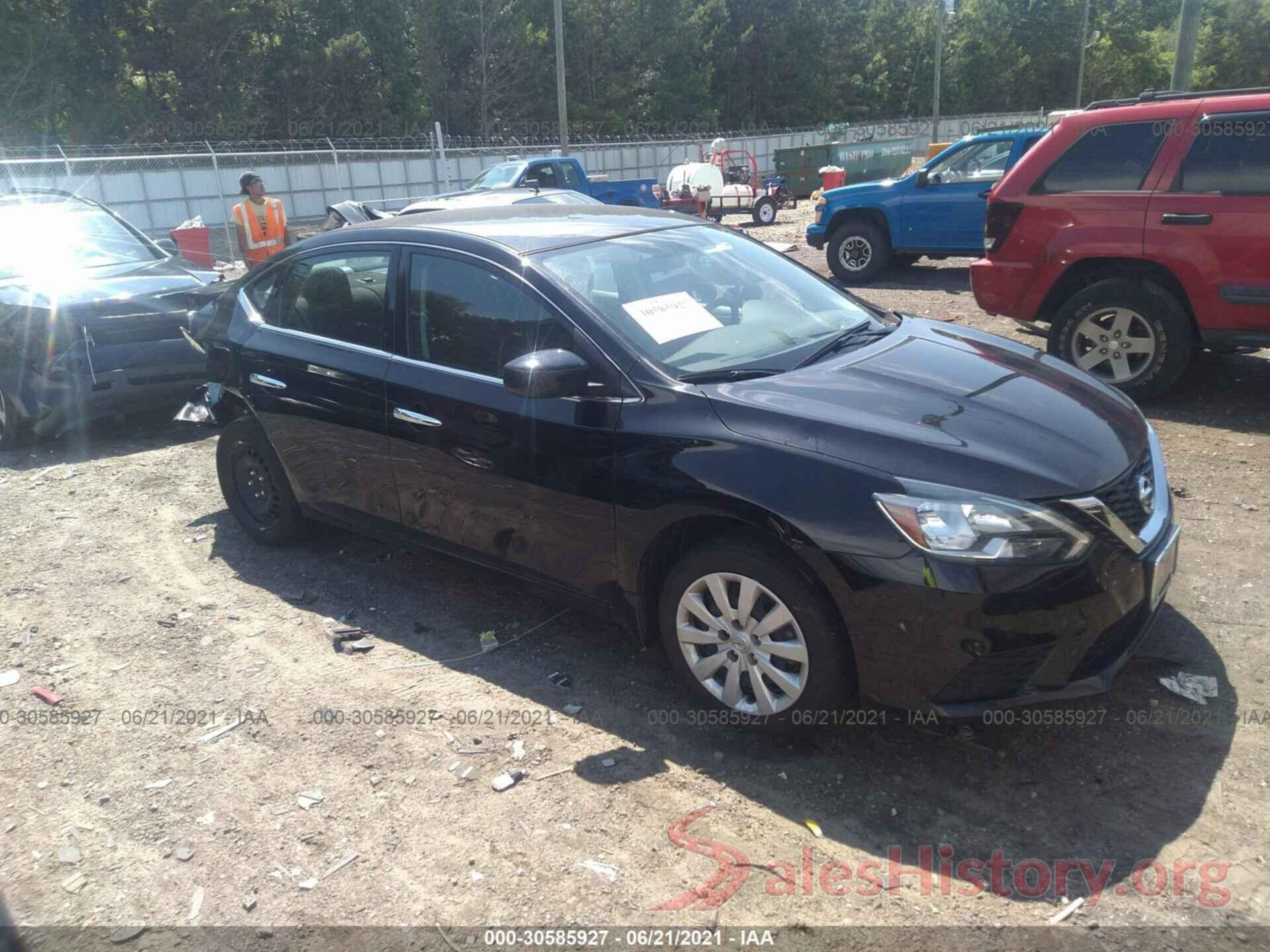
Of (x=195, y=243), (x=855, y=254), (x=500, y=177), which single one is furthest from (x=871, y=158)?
(x=195, y=243)

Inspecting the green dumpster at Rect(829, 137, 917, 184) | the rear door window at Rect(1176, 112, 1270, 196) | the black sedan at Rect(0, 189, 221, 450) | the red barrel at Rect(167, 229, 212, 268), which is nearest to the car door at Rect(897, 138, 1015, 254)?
→ the rear door window at Rect(1176, 112, 1270, 196)

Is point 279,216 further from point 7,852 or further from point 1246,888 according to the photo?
point 1246,888

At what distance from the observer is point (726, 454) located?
10.3 feet

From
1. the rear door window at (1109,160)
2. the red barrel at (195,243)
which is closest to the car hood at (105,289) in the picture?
the rear door window at (1109,160)

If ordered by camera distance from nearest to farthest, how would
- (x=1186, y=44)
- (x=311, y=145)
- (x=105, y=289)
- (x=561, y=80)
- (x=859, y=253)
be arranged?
1. (x=105, y=289)
2. (x=1186, y=44)
3. (x=859, y=253)
4. (x=561, y=80)
5. (x=311, y=145)

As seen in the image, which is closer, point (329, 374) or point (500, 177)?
point (329, 374)

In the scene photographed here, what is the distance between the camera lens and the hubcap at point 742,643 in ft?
10.2

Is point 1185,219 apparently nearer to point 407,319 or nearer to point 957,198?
point 407,319

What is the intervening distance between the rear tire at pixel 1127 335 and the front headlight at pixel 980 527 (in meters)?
4.08

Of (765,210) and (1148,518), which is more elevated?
(765,210)

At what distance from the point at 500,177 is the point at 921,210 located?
8.93 meters

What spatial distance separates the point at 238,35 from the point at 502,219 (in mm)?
43475

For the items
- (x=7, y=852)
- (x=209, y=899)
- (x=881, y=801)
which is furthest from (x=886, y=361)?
(x=7, y=852)

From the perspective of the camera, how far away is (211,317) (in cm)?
525
